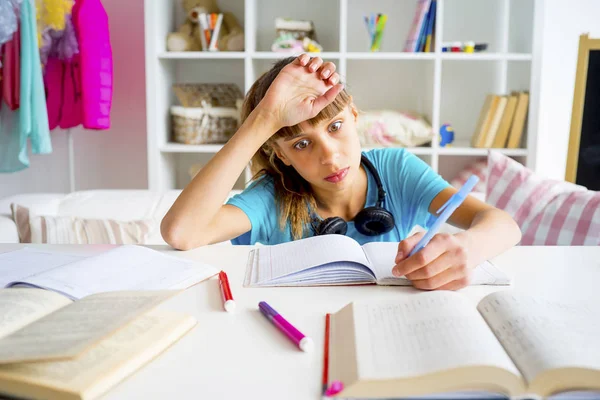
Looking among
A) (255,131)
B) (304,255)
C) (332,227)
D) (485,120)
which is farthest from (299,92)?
(485,120)

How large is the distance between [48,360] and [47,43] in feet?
8.02

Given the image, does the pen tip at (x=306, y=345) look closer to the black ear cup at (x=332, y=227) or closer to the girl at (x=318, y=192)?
the girl at (x=318, y=192)

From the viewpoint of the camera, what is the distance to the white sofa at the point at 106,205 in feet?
6.26

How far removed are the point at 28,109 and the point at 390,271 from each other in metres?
2.14

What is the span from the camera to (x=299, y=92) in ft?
3.79

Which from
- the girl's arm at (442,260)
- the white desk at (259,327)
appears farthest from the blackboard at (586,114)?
the girl's arm at (442,260)

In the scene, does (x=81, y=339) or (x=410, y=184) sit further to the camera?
(x=410, y=184)

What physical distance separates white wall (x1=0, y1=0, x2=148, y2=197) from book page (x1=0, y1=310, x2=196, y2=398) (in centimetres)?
271

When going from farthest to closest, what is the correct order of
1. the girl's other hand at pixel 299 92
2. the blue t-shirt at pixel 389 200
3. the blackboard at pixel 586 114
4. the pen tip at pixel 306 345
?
the blackboard at pixel 586 114, the blue t-shirt at pixel 389 200, the girl's other hand at pixel 299 92, the pen tip at pixel 306 345

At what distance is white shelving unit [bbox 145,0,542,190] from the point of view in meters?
2.57

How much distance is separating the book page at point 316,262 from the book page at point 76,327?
0.23m

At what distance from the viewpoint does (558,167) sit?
2.92 metres

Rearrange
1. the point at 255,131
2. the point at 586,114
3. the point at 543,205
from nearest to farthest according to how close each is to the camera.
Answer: the point at 255,131, the point at 543,205, the point at 586,114

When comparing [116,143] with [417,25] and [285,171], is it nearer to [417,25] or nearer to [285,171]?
[417,25]
